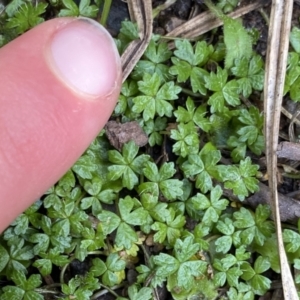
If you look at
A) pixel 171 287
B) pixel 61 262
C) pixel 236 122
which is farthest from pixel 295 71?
pixel 61 262

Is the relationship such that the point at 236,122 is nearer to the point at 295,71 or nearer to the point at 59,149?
the point at 295,71

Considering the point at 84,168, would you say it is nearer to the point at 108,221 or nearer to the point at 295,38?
the point at 108,221

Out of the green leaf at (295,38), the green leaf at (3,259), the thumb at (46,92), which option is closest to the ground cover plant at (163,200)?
the green leaf at (3,259)

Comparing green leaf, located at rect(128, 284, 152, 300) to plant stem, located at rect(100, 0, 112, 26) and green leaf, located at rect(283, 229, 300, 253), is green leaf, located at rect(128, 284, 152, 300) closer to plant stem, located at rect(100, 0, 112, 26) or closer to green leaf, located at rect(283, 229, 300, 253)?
green leaf, located at rect(283, 229, 300, 253)

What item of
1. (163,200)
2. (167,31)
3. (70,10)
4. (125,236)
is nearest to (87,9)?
(70,10)

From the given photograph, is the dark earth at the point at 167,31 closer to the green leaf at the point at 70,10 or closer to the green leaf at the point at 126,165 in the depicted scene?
the green leaf at the point at 126,165
